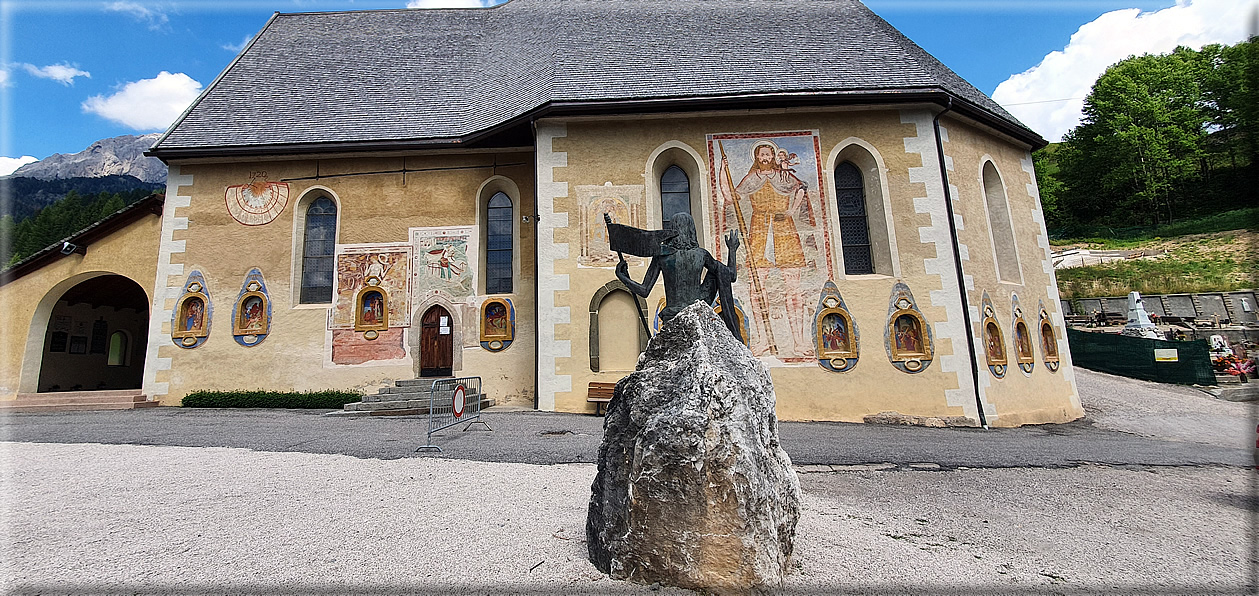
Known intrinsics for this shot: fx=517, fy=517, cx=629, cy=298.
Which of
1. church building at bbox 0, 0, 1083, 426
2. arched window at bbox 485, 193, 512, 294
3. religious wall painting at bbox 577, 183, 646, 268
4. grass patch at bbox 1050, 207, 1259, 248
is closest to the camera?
church building at bbox 0, 0, 1083, 426

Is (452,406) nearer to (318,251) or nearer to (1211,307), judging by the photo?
(318,251)

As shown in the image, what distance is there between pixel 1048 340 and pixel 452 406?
11805 mm

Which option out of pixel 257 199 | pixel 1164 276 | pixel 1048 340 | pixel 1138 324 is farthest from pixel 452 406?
pixel 1164 276

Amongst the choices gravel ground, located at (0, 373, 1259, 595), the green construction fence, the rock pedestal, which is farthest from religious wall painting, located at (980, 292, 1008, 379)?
the rock pedestal

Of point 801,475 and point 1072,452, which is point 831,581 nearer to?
point 801,475

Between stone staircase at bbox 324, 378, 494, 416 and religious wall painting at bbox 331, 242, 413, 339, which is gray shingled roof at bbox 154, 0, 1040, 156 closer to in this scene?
religious wall painting at bbox 331, 242, 413, 339

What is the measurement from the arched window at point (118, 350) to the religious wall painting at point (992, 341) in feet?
76.7

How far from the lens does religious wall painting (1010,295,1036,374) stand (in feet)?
33.1

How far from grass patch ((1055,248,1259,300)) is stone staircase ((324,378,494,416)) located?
2719 cm

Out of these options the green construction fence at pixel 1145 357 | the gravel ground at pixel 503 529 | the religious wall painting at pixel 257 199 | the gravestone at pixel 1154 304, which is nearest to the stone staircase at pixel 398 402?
the gravel ground at pixel 503 529

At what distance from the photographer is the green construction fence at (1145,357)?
539 inches

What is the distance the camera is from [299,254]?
11.8 metres

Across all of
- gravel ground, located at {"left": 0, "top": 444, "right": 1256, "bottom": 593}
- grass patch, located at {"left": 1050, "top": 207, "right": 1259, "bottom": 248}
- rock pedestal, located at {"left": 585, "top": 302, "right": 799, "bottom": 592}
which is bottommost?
gravel ground, located at {"left": 0, "top": 444, "right": 1256, "bottom": 593}

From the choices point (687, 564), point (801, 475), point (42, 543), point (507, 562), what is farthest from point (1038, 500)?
point (42, 543)
